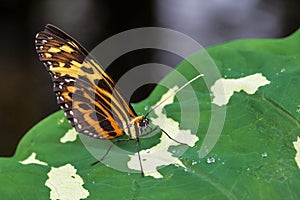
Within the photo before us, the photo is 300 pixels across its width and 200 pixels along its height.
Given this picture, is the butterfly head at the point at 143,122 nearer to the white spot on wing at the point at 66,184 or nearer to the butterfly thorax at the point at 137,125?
the butterfly thorax at the point at 137,125

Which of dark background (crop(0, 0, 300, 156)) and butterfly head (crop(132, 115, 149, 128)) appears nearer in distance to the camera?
butterfly head (crop(132, 115, 149, 128))

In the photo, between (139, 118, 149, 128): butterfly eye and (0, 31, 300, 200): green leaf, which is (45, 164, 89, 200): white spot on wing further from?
(139, 118, 149, 128): butterfly eye

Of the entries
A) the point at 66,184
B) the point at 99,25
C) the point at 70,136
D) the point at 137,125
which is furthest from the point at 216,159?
the point at 99,25

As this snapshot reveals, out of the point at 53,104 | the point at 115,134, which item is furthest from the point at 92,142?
the point at 53,104

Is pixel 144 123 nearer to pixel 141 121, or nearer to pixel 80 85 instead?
pixel 141 121

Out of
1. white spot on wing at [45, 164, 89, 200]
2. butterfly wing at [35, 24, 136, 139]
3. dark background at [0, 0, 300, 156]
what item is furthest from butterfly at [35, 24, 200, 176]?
dark background at [0, 0, 300, 156]

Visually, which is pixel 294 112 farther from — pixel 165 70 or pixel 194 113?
pixel 165 70

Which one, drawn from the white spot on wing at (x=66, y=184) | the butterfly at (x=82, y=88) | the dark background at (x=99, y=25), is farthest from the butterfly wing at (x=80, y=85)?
the dark background at (x=99, y=25)
